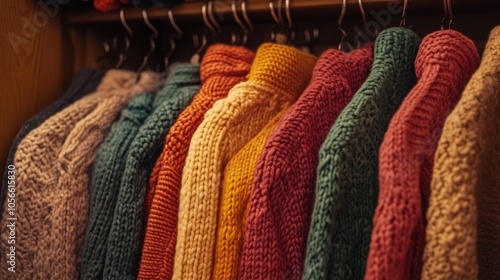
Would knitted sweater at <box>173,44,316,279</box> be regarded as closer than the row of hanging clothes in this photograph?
No

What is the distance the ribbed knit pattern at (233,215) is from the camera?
0.63 metres

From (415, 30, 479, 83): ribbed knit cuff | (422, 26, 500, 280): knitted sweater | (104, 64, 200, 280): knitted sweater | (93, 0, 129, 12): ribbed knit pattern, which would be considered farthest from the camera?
(93, 0, 129, 12): ribbed knit pattern

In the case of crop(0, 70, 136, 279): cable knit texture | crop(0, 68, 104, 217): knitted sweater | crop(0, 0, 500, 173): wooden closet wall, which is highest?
crop(0, 0, 500, 173): wooden closet wall

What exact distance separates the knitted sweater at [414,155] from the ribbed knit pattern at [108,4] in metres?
0.55

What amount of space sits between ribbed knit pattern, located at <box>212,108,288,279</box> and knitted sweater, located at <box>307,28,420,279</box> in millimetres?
115

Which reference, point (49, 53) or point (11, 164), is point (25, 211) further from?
point (49, 53)

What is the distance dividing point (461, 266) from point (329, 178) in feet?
0.53

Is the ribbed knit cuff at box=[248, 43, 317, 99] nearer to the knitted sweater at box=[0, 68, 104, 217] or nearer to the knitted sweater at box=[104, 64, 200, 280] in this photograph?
the knitted sweater at box=[104, 64, 200, 280]

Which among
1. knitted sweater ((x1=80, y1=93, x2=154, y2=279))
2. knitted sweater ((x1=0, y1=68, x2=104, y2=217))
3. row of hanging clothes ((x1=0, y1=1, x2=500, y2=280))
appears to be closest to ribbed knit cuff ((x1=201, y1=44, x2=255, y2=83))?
row of hanging clothes ((x1=0, y1=1, x2=500, y2=280))

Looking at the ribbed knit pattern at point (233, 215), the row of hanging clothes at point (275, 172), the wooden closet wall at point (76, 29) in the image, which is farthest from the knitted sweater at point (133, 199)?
the wooden closet wall at point (76, 29)

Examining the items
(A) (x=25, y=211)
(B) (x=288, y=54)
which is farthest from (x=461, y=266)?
(A) (x=25, y=211)

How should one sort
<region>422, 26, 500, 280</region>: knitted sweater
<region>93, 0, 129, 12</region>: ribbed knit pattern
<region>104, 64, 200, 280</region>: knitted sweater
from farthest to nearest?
<region>93, 0, 129, 12</region>: ribbed knit pattern, <region>104, 64, 200, 280</region>: knitted sweater, <region>422, 26, 500, 280</region>: knitted sweater

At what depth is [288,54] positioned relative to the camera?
0.74 meters

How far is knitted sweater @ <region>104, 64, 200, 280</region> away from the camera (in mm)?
709
